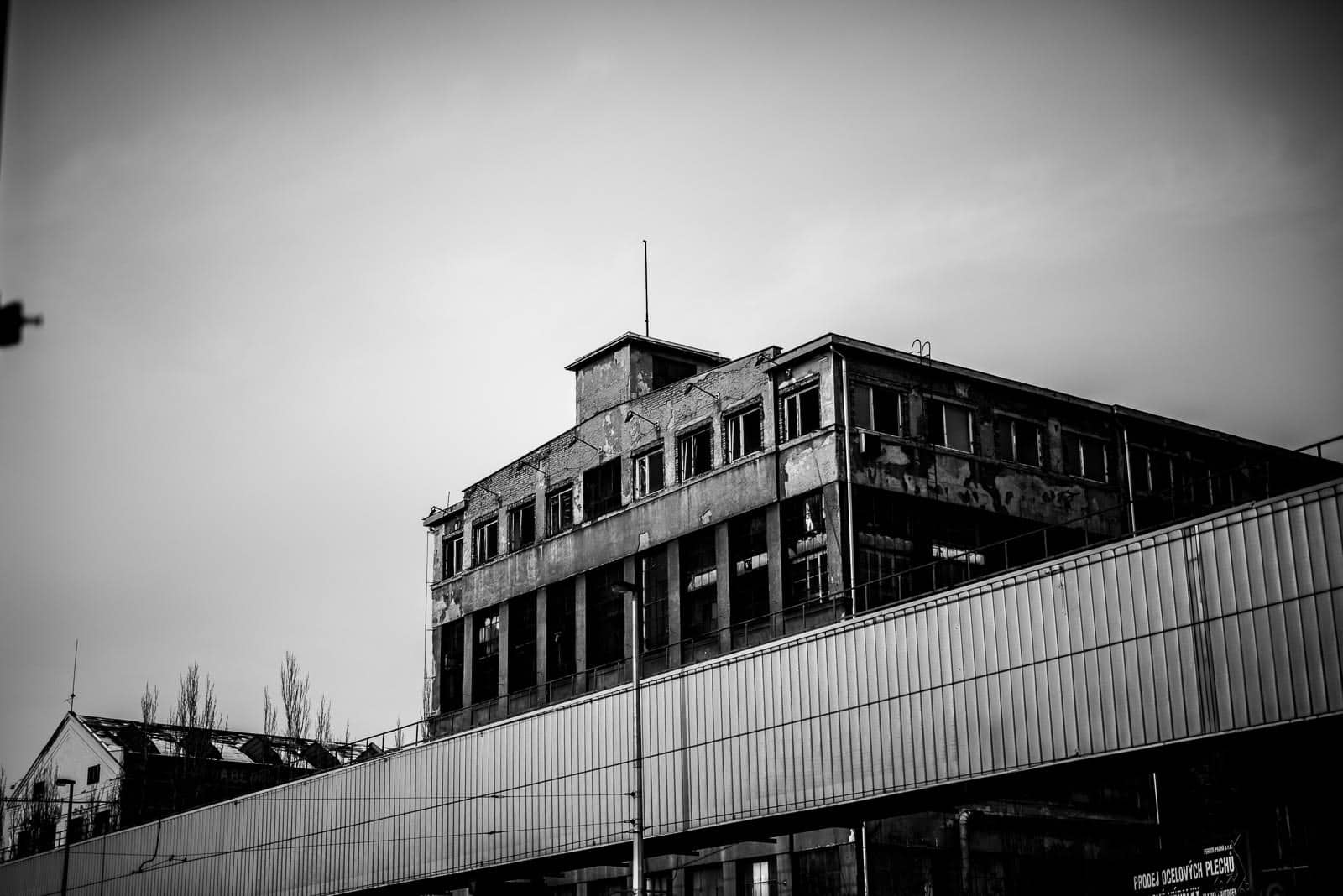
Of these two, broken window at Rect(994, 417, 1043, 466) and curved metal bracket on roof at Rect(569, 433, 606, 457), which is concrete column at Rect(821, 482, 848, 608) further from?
curved metal bracket on roof at Rect(569, 433, 606, 457)

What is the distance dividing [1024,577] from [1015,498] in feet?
61.0

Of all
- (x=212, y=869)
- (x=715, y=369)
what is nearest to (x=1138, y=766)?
(x=715, y=369)

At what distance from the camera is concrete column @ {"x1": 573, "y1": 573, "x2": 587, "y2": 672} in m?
50.5

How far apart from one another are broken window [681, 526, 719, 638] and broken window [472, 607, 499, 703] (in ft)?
37.5

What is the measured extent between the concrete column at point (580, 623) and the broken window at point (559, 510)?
2311mm

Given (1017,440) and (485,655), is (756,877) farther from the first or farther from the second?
(485,655)

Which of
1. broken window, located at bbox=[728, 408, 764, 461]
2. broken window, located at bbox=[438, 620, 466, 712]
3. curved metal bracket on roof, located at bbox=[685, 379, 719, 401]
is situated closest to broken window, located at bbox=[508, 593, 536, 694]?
broken window, located at bbox=[438, 620, 466, 712]

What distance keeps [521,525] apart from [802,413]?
15424 mm

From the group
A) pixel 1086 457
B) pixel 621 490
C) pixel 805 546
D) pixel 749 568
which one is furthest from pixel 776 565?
pixel 1086 457

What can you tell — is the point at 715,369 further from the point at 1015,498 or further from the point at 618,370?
the point at 1015,498

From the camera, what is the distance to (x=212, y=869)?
163ft

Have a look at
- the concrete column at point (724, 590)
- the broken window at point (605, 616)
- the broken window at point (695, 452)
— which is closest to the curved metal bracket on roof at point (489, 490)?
the broken window at point (605, 616)

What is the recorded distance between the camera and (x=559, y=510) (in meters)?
53.7

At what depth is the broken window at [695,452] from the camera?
47.3 m
